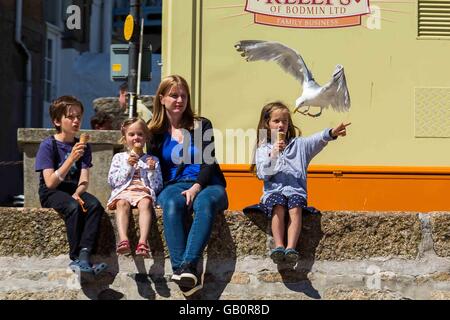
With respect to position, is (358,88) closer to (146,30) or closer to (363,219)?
(363,219)

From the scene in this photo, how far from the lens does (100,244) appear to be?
4918 millimetres

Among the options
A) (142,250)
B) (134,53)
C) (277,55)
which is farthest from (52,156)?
(134,53)

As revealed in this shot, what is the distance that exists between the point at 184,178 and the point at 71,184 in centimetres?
63

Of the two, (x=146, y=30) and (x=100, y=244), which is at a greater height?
(x=146, y=30)

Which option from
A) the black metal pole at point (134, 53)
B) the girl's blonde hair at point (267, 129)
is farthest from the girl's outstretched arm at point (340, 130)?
the black metal pole at point (134, 53)

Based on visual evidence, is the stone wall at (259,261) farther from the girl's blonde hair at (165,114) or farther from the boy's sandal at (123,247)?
the girl's blonde hair at (165,114)

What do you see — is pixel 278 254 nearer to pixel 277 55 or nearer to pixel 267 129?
pixel 267 129

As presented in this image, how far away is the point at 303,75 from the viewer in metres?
6.57

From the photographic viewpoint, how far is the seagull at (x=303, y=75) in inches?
258

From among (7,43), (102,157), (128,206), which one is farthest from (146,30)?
(128,206)

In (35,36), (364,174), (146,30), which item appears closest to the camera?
(364,174)

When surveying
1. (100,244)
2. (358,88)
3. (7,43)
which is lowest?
(100,244)

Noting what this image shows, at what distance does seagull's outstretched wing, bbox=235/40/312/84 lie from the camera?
6.54 metres

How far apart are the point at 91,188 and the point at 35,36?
45.4 ft
